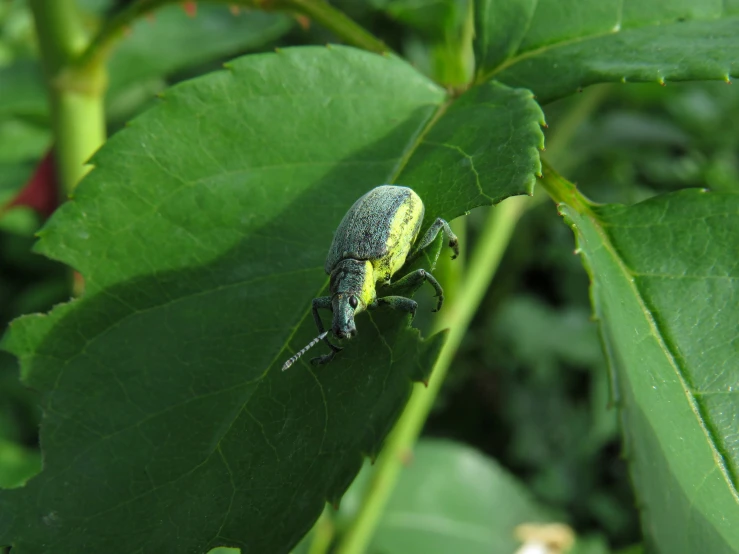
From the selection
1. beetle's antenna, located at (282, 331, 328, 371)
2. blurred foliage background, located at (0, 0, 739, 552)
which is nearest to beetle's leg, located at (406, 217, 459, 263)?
beetle's antenna, located at (282, 331, 328, 371)

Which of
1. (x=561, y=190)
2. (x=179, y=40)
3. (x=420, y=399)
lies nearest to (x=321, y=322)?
(x=561, y=190)

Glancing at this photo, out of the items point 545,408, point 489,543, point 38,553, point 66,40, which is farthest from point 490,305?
point 38,553

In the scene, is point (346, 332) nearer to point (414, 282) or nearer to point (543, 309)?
point (414, 282)

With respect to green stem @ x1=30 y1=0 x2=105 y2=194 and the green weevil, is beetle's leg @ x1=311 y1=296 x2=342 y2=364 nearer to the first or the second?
the green weevil

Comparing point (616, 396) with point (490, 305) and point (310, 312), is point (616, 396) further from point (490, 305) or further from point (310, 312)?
point (490, 305)

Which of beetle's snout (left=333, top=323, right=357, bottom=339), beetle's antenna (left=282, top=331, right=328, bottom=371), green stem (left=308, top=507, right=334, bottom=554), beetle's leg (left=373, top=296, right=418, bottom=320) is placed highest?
beetle's antenna (left=282, top=331, right=328, bottom=371)

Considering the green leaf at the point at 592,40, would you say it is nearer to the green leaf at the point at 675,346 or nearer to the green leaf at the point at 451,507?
the green leaf at the point at 675,346

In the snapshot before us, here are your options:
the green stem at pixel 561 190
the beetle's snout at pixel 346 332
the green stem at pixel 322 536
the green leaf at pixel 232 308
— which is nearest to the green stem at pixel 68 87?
the green leaf at pixel 232 308
